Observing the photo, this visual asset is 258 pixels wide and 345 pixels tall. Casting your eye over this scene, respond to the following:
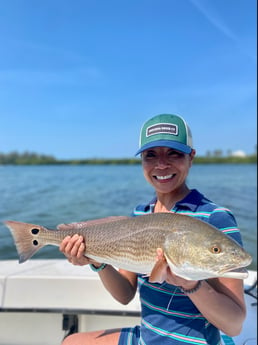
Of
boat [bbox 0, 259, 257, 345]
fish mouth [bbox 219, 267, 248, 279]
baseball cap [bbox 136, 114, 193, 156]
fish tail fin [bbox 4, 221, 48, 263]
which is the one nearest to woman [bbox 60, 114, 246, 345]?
baseball cap [bbox 136, 114, 193, 156]

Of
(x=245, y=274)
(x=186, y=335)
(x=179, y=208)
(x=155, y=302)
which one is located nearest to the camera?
(x=245, y=274)

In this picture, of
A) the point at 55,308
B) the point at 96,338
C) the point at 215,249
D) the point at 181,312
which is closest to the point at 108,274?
the point at 96,338

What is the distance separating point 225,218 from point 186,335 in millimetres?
746

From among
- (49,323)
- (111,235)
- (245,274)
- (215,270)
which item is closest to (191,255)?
(215,270)

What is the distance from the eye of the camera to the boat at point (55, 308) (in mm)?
3527

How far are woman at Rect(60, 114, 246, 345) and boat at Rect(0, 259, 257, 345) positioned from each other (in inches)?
37.4

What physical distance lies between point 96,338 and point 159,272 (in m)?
1.16

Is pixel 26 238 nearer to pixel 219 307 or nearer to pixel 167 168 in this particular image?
pixel 167 168

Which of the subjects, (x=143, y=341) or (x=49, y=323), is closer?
(x=143, y=341)

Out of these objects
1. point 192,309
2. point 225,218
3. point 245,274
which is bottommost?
point 192,309

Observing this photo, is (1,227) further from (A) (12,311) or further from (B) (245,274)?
(B) (245,274)

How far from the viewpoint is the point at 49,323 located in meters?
3.65

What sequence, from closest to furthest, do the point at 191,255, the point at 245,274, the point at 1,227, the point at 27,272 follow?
1. the point at 245,274
2. the point at 191,255
3. the point at 27,272
4. the point at 1,227

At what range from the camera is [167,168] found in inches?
87.4
